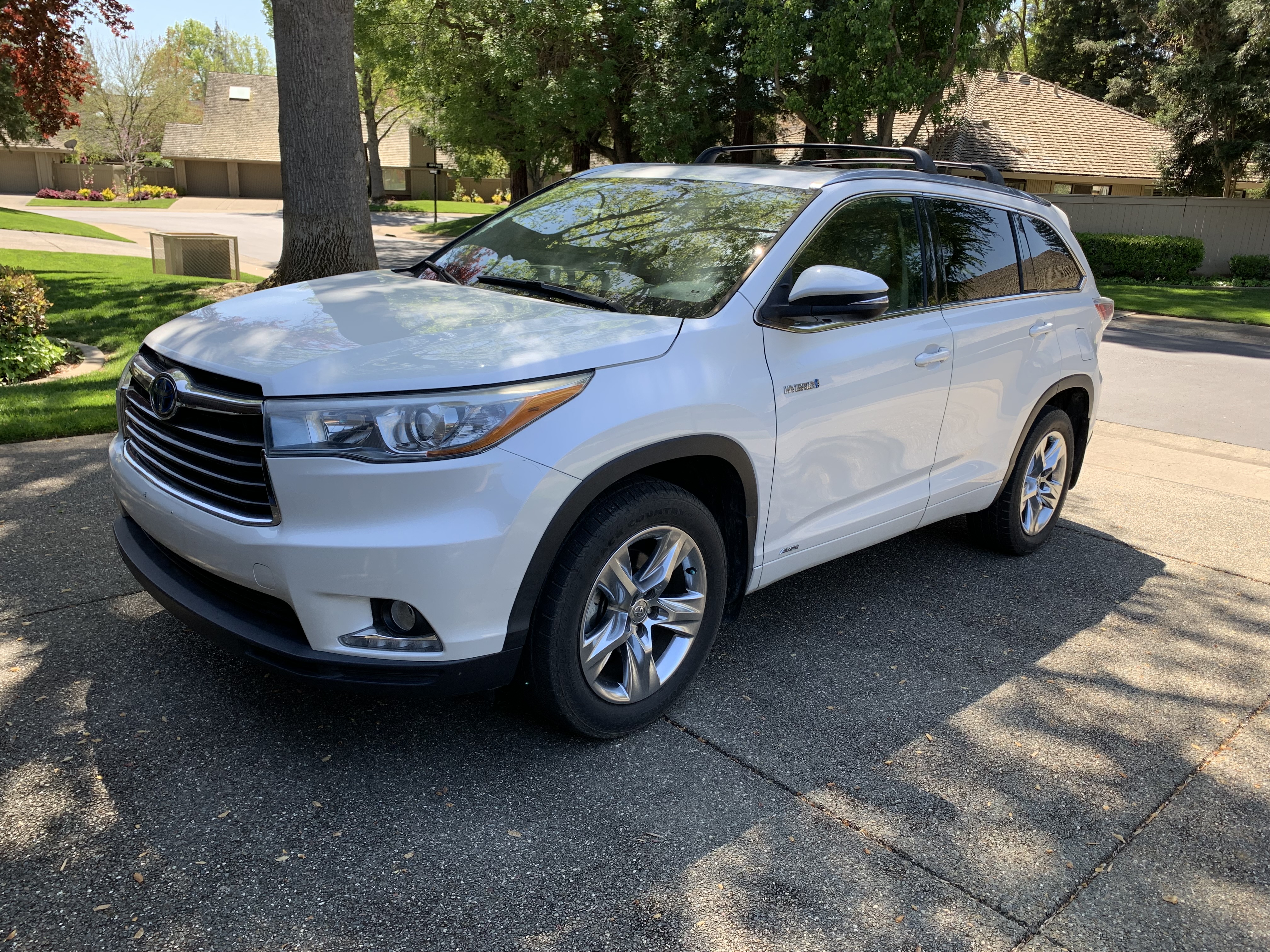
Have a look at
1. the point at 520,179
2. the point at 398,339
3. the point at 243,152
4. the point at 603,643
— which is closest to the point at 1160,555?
the point at 603,643

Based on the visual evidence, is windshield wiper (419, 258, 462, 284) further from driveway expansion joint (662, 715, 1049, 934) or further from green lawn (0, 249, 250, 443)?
green lawn (0, 249, 250, 443)

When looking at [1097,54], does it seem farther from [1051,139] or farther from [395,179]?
[395,179]

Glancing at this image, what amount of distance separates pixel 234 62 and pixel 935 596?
120 m

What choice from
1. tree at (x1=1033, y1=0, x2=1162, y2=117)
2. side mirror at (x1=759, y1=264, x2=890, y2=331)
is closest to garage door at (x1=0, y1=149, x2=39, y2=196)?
tree at (x1=1033, y1=0, x2=1162, y2=117)

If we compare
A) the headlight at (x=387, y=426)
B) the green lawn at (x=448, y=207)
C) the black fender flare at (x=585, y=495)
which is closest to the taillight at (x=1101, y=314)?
the black fender flare at (x=585, y=495)

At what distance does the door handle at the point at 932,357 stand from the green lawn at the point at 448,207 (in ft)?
150

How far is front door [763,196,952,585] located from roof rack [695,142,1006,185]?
1.58ft

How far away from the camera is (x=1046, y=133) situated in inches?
1298

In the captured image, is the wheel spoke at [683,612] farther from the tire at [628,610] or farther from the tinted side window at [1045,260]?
the tinted side window at [1045,260]

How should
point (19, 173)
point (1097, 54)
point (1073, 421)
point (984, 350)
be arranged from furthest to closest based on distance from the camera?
point (19, 173), point (1097, 54), point (1073, 421), point (984, 350)

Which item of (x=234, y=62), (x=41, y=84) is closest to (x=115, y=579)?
(x=41, y=84)

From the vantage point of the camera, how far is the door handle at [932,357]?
427cm

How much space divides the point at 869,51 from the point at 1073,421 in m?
16.5

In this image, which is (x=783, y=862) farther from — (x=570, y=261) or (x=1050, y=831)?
(x=570, y=261)
